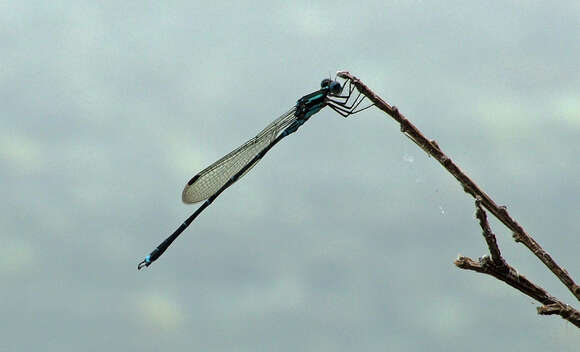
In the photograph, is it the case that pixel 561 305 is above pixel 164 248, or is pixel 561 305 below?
below

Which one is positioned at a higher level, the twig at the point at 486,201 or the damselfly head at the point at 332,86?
the damselfly head at the point at 332,86

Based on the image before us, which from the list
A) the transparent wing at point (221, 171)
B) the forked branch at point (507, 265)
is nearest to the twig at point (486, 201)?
the forked branch at point (507, 265)

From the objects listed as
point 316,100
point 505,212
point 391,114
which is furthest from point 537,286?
point 316,100

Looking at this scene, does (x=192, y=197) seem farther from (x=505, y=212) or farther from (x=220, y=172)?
(x=505, y=212)

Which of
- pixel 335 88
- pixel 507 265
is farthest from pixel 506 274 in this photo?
pixel 335 88

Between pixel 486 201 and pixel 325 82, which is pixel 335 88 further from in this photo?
pixel 486 201

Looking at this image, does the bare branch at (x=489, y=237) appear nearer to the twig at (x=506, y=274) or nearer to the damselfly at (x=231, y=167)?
the twig at (x=506, y=274)
